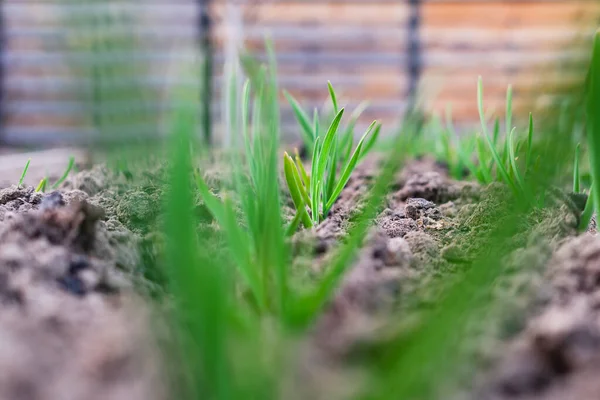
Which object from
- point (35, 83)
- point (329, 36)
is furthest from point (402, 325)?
point (35, 83)

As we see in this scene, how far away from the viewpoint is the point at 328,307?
1.21 feet

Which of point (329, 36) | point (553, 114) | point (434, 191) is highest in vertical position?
point (329, 36)

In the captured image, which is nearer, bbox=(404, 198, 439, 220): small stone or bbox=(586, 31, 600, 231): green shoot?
bbox=(586, 31, 600, 231): green shoot

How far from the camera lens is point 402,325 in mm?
306

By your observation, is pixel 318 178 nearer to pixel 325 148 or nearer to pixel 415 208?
pixel 325 148

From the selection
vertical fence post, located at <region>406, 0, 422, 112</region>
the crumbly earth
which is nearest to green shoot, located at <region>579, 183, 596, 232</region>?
the crumbly earth

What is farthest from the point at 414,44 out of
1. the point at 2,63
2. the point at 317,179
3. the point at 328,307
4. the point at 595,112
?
the point at 328,307

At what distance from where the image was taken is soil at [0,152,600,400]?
0.28 meters

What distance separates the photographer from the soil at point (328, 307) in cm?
28

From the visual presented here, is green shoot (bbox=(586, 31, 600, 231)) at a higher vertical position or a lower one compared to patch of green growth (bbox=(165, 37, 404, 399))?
higher

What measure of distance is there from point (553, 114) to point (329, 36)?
461 centimetres

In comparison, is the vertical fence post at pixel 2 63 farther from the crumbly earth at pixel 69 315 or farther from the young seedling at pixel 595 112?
the young seedling at pixel 595 112

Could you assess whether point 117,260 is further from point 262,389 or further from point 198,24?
point 198,24

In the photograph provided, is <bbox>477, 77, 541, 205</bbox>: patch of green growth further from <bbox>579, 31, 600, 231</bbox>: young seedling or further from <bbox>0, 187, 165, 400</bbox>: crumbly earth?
<bbox>0, 187, 165, 400</bbox>: crumbly earth
